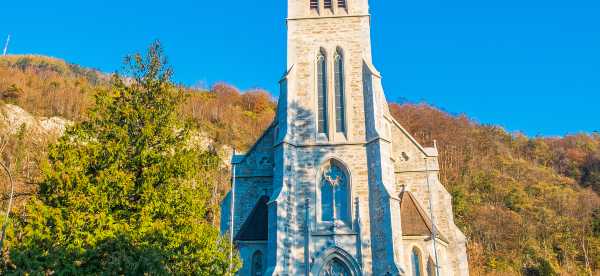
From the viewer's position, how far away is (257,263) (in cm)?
2220

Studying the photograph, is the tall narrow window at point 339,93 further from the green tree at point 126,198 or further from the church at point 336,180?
the green tree at point 126,198

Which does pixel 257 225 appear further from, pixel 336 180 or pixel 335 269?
pixel 335 269

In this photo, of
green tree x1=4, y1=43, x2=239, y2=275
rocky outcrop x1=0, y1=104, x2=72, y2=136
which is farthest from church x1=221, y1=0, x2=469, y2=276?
rocky outcrop x1=0, y1=104, x2=72, y2=136

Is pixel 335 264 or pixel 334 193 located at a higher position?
pixel 334 193

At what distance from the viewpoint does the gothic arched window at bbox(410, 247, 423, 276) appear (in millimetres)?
21453

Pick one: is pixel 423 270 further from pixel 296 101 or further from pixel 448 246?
pixel 296 101

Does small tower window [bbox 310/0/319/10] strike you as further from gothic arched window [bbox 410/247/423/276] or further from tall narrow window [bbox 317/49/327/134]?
gothic arched window [bbox 410/247/423/276]

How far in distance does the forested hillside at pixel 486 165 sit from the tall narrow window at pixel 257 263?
13181mm

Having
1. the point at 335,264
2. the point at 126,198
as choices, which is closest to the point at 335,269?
the point at 335,264

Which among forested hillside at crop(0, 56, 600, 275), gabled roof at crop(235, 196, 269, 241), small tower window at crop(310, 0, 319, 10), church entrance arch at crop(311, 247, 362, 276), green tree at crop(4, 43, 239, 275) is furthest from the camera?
forested hillside at crop(0, 56, 600, 275)

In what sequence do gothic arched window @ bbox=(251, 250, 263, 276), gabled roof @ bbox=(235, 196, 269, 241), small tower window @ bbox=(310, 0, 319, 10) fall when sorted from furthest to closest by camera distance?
small tower window @ bbox=(310, 0, 319, 10) < gabled roof @ bbox=(235, 196, 269, 241) < gothic arched window @ bbox=(251, 250, 263, 276)

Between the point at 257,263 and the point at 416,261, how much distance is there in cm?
704

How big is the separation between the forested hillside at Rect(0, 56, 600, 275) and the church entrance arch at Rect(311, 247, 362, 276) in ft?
52.9

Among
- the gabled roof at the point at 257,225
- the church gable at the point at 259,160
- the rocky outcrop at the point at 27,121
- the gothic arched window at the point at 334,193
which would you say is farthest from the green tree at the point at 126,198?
the rocky outcrop at the point at 27,121
